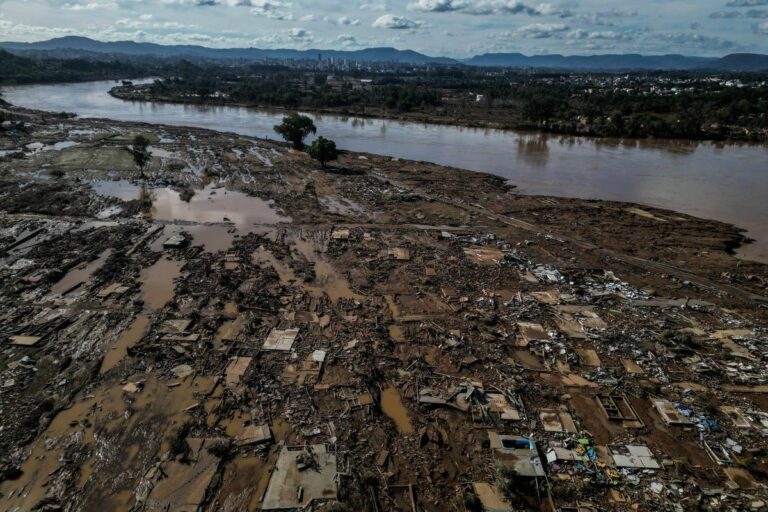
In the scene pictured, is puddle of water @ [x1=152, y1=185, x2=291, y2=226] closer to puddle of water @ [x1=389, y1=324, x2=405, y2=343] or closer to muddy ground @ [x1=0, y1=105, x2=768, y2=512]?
muddy ground @ [x1=0, y1=105, x2=768, y2=512]

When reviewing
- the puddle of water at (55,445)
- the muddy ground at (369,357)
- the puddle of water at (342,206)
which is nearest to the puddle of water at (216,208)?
the muddy ground at (369,357)

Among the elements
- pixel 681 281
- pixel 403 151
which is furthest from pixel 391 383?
pixel 403 151

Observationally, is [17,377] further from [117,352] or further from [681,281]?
[681,281]

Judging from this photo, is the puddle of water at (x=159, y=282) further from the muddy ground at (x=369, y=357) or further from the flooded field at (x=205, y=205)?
the flooded field at (x=205, y=205)

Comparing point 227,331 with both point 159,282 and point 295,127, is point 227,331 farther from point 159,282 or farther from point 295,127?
point 295,127

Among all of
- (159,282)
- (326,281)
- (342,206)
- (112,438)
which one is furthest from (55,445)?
(342,206)

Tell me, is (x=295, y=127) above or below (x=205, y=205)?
above
